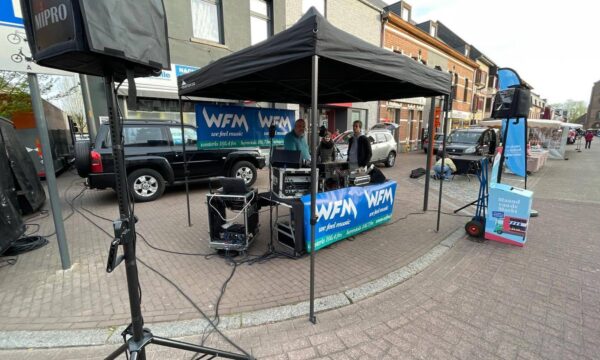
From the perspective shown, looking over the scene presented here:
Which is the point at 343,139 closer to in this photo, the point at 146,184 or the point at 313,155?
the point at 146,184

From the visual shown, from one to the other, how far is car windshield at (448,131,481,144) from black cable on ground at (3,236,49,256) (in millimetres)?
14663

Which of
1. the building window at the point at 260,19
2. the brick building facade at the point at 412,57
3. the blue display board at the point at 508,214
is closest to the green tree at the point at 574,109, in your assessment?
the brick building facade at the point at 412,57

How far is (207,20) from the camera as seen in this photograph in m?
9.85

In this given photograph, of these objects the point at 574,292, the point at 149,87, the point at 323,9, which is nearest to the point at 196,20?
the point at 149,87

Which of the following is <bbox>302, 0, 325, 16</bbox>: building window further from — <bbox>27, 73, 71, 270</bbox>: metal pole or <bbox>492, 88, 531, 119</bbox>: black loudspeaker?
<bbox>27, 73, 71, 270</bbox>: metal pole

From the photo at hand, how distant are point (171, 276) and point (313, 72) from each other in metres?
2.86

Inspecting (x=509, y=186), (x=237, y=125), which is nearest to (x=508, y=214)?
(x=509, y=186)

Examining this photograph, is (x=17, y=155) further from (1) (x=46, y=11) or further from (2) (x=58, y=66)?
(1) (x=46, y=11)

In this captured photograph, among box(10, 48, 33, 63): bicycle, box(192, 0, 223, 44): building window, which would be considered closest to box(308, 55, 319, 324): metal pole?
box(10, 48, 33, 63): bicycle

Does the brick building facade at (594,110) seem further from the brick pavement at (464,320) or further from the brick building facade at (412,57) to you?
the brick pavement at (464,320)

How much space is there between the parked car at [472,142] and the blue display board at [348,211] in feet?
23.6

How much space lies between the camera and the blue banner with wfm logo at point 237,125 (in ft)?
15.7

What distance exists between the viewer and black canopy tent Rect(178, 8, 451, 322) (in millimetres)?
2332

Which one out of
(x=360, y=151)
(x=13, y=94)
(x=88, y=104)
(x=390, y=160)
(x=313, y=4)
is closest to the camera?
(x=360, y=151)
